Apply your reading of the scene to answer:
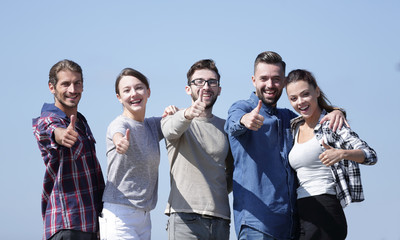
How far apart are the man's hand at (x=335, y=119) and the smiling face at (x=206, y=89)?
133 centimetres

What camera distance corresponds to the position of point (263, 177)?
5516 mm

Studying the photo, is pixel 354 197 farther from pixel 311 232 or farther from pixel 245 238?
pixel 245 238

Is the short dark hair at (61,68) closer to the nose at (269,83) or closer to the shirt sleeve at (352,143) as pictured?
the nose at (269,83)

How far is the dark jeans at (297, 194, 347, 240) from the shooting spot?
5160 millimetres

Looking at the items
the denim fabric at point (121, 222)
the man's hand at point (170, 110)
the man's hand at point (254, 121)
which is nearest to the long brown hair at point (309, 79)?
the man's hand at point (254, 121)

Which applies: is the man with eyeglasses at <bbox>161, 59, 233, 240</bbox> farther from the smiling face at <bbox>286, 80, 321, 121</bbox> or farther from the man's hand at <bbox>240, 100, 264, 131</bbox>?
the smiling face at <bbox>286, 80, 321, 121</bbox>

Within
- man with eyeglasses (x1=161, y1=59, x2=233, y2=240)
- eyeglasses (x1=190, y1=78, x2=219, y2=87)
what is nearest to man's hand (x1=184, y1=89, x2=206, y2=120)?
man with eyeglasses (x1=161, y1=59, x2=233, y2=240)

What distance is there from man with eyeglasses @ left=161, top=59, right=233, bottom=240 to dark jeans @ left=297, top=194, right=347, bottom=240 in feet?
3.22

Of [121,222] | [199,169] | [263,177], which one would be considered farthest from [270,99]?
[121,222]

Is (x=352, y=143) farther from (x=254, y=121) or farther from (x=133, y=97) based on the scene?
(x=133, y=97)

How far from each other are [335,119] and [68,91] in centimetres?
297

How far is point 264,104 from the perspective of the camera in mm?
5855

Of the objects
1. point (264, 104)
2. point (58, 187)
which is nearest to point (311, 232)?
point (264, 104)

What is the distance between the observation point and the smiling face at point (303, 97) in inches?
216
